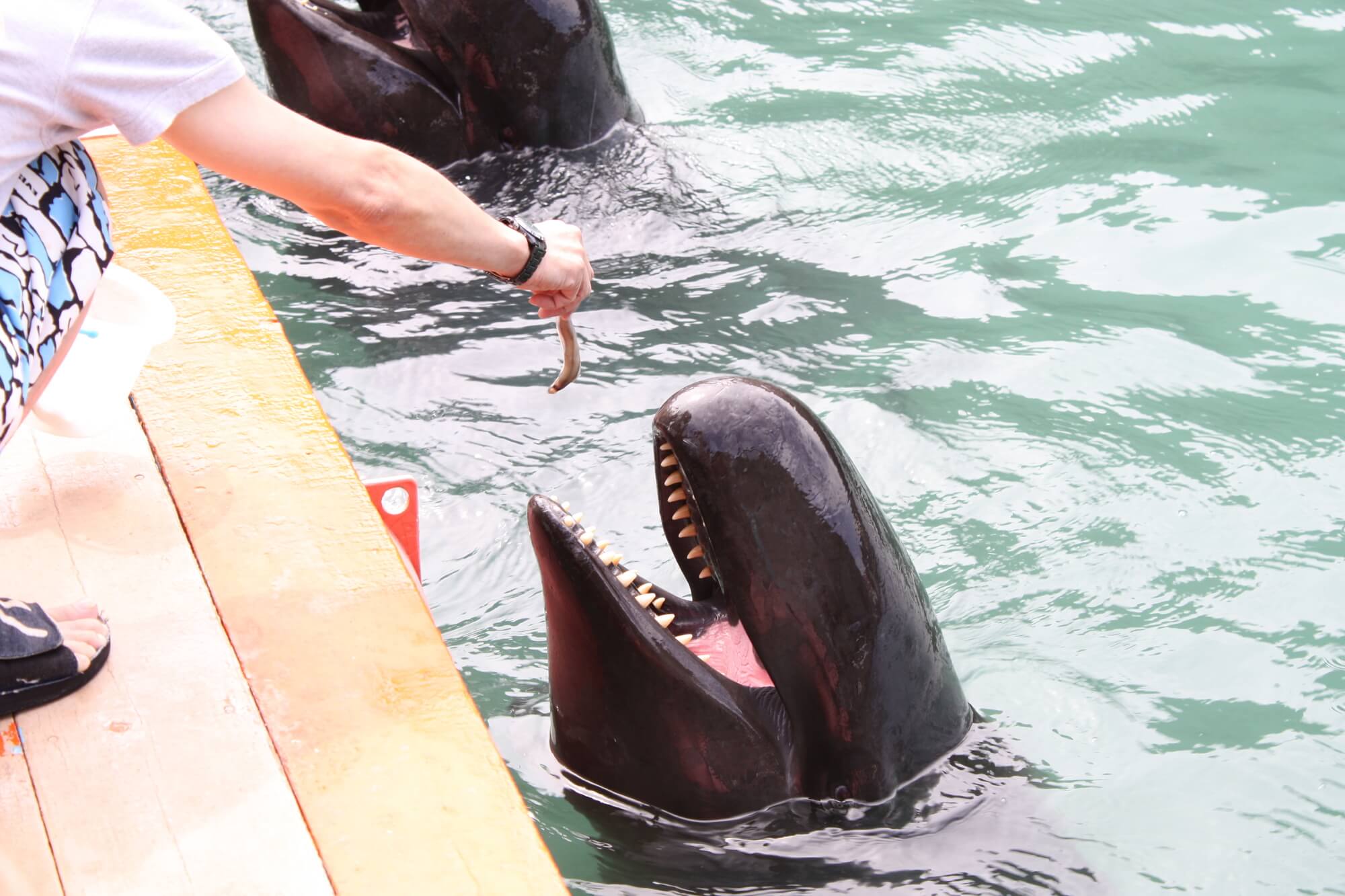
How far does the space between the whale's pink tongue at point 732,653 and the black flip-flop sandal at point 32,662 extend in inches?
40.9

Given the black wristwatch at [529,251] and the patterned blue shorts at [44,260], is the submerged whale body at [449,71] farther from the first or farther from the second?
the black wristwatch at [529,251]

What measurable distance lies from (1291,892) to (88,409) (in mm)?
2609

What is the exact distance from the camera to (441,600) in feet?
12.3

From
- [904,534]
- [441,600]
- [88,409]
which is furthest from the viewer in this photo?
[904,534]

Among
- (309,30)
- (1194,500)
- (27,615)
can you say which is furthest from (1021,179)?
(27,615)

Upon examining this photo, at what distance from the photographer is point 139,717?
252 centimetres

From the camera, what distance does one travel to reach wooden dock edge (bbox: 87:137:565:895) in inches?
90.3

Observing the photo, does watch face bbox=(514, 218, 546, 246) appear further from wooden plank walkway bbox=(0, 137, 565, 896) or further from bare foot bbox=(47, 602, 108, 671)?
bare foot bbox=(47, 602, 108, 671)

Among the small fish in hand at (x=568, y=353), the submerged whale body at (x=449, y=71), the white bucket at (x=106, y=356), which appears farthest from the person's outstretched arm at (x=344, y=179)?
the submerged whale body at (x=449, y=71)

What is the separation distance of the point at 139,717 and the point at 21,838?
295 mm

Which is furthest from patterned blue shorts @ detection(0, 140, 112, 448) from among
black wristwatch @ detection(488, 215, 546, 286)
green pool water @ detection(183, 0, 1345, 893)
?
green pool water @ detection(183, 0, 1345, 893)

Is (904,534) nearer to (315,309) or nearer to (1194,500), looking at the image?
(1194,500)

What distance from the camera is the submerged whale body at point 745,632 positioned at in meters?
2.52

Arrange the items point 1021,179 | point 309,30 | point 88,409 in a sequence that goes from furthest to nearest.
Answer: point 1021,179 → point 309,30 → point 88,409
